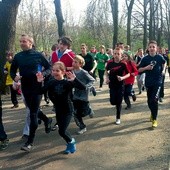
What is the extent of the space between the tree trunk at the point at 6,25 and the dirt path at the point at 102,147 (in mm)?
4969

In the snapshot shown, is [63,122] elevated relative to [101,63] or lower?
lower

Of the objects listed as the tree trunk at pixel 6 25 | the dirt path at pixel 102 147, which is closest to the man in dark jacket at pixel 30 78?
the dirt path at pixel 102 147

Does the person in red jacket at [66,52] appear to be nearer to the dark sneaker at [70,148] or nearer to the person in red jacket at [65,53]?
the person in red jacket at [65,53]

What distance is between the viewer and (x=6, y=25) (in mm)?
12773

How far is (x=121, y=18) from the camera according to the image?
1511 inches

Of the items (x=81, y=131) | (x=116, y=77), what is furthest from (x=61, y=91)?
(x=116, y=77)

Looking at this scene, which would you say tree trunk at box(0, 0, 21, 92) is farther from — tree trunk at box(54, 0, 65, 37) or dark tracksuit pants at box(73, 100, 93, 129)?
dark tracksuit pants at box(73, 100, 93, 129)

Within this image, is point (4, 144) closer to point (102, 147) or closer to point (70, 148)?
point (70, 148)

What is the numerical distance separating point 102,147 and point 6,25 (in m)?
8.23

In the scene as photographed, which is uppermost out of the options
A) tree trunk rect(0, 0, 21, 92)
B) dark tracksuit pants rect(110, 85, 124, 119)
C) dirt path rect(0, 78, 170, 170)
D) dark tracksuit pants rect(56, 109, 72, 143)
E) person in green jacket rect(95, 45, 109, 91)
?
tree trunk rect(0, 0, 21, 92)

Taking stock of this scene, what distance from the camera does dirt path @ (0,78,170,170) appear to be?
5.18m

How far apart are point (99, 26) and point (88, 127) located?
22860mm

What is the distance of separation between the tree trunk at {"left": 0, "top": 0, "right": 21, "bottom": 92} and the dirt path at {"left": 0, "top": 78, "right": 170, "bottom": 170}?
4969 mm

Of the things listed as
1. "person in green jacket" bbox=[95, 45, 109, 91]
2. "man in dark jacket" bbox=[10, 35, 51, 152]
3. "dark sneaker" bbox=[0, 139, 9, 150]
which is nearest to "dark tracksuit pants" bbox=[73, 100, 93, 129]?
"man in dark jacket" bbox=[10, 35, 51, 152]
